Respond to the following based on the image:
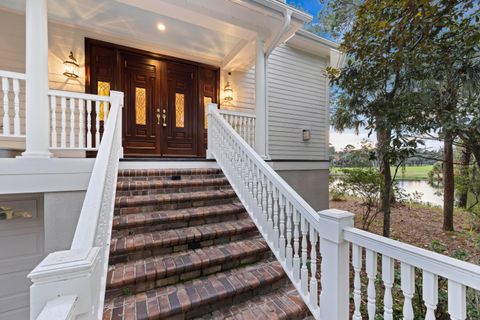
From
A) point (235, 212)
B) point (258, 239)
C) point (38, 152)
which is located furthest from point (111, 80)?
point (258, 239)

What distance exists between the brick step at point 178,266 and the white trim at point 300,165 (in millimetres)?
3061

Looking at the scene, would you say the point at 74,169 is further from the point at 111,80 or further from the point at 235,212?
the point at 111,80

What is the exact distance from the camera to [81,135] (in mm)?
3090

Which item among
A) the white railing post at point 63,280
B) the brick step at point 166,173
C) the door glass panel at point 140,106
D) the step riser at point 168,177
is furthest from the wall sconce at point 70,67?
the white railing post at point 63,280

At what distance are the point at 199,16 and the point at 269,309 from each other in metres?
4.19

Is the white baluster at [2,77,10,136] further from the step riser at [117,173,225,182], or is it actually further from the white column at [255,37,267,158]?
the white column at [255,37,267,158]

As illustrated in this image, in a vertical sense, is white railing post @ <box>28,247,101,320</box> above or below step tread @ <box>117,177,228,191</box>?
below

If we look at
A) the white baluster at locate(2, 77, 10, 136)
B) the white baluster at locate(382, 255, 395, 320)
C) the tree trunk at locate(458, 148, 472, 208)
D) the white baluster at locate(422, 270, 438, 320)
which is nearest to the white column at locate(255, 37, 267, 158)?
the white baluster at locate(382, 255, 395, 320)

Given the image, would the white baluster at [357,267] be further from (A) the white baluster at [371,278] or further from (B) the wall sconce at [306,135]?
(B) the wall sconce at [306,135]

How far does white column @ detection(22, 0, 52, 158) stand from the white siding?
4324mm

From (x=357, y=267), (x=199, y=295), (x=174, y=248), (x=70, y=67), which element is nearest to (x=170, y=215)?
(x=174, y=248)

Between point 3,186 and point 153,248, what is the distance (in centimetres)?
190

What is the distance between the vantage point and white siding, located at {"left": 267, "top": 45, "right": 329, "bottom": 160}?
5.79 metres

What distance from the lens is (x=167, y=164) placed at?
390cm
